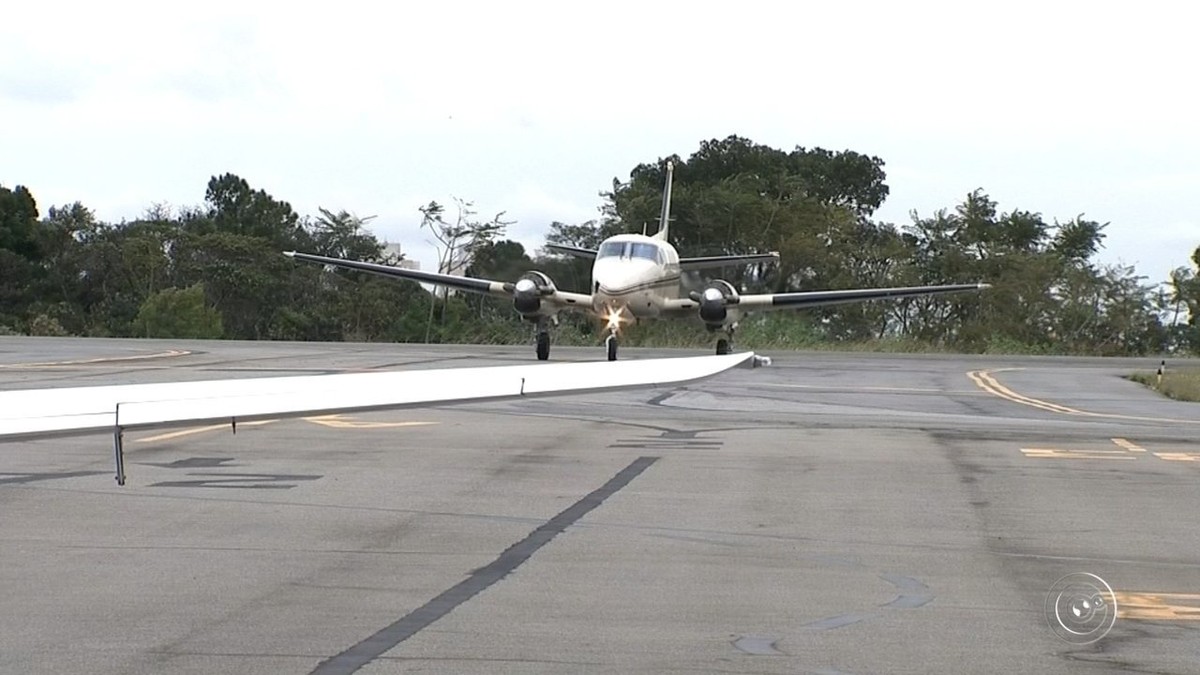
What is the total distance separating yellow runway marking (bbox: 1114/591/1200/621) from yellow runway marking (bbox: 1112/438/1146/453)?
28.8 ft

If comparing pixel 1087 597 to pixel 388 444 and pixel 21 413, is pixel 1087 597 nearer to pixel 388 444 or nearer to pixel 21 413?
pixel 21 413

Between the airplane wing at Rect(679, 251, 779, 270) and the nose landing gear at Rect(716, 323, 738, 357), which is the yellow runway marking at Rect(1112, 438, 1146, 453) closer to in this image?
the nose landing gear at Rect(716, 323, 738, 357)

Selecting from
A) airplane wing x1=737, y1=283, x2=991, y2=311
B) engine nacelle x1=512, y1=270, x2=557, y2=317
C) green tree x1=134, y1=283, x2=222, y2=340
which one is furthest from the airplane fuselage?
green tree x1=134, y1=283, x2=222, y2=340

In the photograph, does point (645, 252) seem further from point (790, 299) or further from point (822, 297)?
point (822, 297)

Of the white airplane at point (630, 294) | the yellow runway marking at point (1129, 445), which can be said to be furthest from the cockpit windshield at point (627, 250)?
the yellow runway marking at point (1129, 445)

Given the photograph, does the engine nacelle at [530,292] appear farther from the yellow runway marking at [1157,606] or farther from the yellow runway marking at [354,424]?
the yellow runway marking at [1157,606]

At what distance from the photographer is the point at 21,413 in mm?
7160

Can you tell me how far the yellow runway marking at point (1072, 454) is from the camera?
16578mm

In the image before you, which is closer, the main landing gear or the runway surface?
the runway surface

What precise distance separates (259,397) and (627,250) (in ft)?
111

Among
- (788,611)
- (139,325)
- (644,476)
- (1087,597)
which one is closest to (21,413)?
(788,611)

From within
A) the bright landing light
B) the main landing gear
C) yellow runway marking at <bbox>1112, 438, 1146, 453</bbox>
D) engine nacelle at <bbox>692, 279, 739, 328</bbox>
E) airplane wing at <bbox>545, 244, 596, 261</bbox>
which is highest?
airplane wing at <bbox>545, 244, 596, 261</bbox>

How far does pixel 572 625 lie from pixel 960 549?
11.6 feet

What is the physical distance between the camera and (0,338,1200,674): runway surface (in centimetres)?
739
